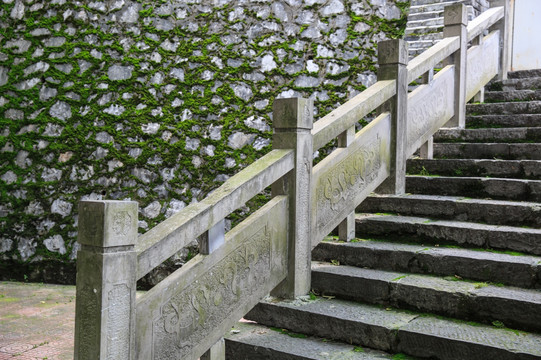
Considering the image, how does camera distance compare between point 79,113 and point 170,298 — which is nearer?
point 170,298

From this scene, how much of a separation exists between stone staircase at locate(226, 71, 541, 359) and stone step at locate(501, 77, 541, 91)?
1.73 metres

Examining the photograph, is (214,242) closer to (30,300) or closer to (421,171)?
(421,171)

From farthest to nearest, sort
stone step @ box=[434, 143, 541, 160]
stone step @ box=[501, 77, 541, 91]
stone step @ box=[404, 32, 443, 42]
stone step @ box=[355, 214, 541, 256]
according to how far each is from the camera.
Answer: stone step @ box=[404, 32, 443, 42] < stone step @ box=[501, 77, 541, 91] < stone step @ box=[434, 143, 541, 160] < stone step @ box=[355, 214, 541, 256]

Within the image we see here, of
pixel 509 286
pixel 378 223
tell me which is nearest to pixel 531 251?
pixel 509 286

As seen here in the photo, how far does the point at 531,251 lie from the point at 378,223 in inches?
45.2

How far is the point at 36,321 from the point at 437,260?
12.7ft

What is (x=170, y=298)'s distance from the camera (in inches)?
107

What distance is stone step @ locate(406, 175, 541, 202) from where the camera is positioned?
436 cm

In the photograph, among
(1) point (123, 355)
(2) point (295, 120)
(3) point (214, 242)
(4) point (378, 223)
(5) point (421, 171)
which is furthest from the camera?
(5) point (421, 171)

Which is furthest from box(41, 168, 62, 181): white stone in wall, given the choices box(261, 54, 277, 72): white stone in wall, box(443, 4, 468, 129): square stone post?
box(443, 4, 468, 129): square stone post

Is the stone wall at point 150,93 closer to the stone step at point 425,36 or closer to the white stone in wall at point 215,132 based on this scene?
the white stone in wall at point 215,132

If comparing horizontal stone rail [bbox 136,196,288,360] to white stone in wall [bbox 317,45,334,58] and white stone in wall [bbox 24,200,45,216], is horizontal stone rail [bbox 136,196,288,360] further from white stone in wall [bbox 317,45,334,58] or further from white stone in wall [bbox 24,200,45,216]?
white stone in wall [bbox 24,200,45,216]

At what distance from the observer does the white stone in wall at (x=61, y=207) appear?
6969 mm

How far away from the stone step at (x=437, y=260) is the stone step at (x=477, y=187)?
2.97 ft
